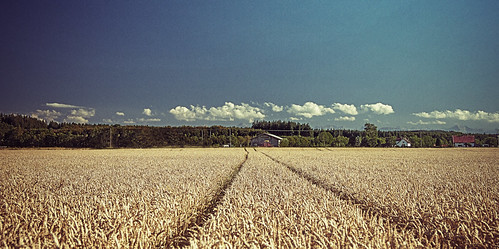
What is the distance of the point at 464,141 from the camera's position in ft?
296

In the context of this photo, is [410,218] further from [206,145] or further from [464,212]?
[206,145]

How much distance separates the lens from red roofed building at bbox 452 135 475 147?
289ft

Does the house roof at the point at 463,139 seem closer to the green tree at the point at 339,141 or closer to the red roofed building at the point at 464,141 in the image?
the red roofed building at the point at 464,141

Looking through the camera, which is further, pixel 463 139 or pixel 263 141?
pixel 463 139

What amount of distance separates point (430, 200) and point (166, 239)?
4.86 metres

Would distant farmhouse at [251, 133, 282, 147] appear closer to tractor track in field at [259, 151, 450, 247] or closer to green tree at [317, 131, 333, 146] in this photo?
green tree at [317, 131, 333, 146]

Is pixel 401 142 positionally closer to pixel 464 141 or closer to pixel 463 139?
pixel 463 139

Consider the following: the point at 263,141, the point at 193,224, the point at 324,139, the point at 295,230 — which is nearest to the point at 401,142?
the point at 324,139

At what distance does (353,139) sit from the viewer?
84.9 m

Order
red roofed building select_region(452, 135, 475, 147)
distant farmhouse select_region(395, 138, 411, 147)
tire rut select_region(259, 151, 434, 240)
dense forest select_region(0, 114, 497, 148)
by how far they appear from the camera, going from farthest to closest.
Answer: distant farmhouse select_region(395, 138, 411, 147), red roofed building select_region(452, 135, 475, 147), dense forest select_region(0, 114, 497, 148), tire rut select_region(259, 151, 434, 240)

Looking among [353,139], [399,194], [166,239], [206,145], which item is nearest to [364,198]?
[399,194]

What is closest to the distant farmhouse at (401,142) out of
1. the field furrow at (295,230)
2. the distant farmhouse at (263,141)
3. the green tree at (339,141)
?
the green tree at (339,141)

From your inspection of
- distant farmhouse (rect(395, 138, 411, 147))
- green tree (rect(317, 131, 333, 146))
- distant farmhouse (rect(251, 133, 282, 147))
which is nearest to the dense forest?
green tree (rect(317, 131, 333, 146))

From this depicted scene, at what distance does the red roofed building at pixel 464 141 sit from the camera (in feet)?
289
